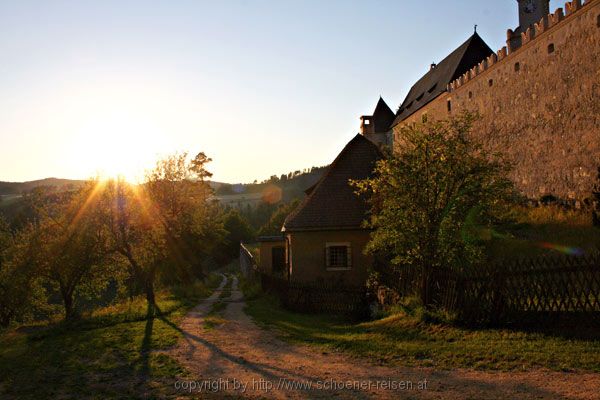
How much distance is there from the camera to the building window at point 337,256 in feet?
76.4

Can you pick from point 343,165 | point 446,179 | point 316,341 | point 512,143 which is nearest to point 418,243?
point 446,179

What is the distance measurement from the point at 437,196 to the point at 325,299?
7.90m

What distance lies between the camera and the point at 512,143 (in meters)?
28.5

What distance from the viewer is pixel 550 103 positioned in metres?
24.9

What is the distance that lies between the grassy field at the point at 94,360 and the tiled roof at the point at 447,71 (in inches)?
1193

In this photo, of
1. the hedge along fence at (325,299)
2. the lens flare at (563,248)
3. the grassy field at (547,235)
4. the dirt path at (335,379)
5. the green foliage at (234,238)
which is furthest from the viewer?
the green foliage at (234,238)

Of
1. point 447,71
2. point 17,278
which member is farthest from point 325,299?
point 447,71

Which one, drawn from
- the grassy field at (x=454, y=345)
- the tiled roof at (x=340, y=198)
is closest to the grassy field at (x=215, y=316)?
the grassy field at (x=454, y=345)

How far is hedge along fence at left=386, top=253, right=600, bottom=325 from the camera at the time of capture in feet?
33.9

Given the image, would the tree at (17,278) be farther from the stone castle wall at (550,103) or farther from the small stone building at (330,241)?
the stone castle wall at (550,103)

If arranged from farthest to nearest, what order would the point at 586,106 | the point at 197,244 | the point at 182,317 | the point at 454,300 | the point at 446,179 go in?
the point at 197,244 → the point at 586,106 → the point at 182,317 → the point at 446,179 → the point at 454,300

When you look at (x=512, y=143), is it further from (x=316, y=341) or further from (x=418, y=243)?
(x=316, y=341)

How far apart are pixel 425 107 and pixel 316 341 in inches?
1300

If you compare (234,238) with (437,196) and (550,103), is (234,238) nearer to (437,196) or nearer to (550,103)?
(550,103)
